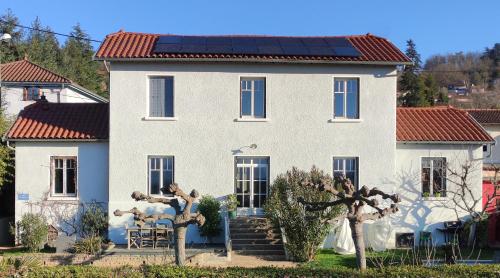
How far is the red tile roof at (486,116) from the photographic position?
46.5m

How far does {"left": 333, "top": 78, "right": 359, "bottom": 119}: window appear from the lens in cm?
2197

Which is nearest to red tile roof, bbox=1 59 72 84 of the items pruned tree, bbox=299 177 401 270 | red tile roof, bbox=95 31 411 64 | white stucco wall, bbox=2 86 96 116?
white stucco wall, bbox=2 86 96 116

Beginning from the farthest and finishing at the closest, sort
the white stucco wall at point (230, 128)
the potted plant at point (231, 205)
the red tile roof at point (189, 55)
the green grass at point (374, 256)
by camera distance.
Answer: the white stucco wall at point (230, 128) < the red tile roof at point (189, 55) < the potted plant at point (231, 205) < the green grass at point (374, 256)

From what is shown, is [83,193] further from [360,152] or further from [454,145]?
[454,145]

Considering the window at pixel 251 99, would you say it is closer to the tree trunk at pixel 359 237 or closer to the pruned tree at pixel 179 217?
the pruned tree at pixel 179 217

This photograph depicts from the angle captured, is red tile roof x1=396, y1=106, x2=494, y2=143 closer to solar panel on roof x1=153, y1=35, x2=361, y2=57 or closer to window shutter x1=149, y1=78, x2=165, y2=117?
solar panel on roof x1=153, y1=35, x2=361, y2=57

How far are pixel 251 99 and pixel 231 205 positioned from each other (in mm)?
4123

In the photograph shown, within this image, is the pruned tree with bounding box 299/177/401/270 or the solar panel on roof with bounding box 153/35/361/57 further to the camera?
the solar panel on roof with bounding box 153/35/361/57

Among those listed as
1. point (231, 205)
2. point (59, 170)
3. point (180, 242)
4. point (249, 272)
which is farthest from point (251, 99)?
point (249, 272)

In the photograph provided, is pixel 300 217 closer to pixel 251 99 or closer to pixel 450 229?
pixel 251 99

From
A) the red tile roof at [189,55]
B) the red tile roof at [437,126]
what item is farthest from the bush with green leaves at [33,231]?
the red tile roof at [437,126]

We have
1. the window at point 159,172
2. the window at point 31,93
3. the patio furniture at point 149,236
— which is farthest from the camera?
the window at point 31,93

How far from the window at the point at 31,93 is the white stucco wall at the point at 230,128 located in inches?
955

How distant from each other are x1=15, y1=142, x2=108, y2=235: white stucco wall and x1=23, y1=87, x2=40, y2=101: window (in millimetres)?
22535
